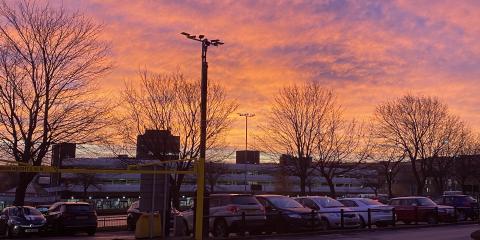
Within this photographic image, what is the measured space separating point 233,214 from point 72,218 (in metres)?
9.31

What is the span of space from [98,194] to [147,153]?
63.7 m

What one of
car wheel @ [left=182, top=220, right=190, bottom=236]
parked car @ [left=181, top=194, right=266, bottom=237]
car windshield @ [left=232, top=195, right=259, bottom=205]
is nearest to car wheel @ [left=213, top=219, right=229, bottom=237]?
parked car @ [left=181, top=194, right=266, bottom=237]

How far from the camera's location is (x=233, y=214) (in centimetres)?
2144

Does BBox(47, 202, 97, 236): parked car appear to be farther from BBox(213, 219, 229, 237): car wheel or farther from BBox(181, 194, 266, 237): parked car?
BBox(213, 219, 229, 237): car wheel

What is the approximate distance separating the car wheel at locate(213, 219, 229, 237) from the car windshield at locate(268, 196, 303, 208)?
309cm

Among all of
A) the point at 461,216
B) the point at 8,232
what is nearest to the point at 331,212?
the point at 461,216

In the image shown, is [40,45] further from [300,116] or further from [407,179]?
[407,179]

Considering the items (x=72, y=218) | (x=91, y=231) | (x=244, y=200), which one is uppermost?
(x=244, y=200)

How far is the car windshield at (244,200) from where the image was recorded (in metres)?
22.0

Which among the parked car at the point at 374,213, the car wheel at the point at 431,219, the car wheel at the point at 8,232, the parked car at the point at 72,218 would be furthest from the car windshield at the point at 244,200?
the car wheel at the point at 431,219

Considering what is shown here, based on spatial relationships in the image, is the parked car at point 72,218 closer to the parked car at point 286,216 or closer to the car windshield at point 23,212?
the car windshield at point 23,212

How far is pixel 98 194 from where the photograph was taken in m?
98.8

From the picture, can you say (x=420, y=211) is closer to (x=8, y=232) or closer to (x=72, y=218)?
(x=72, y=218)

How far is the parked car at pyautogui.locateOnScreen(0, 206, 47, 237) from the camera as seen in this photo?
1000 inches
